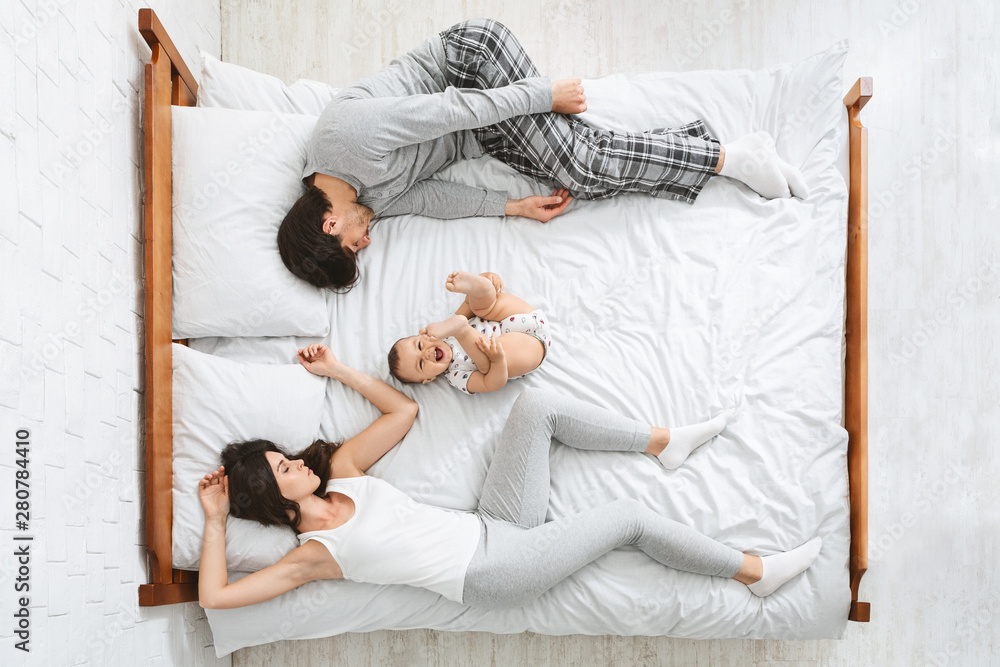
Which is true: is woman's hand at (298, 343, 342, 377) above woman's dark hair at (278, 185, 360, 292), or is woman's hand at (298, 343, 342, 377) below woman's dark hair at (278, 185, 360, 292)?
below

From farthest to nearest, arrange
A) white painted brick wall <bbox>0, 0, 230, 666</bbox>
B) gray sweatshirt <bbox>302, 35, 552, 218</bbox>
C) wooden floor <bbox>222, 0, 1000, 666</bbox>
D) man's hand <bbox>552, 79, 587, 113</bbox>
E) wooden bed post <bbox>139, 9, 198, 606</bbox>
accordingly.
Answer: wooden floor <bbox>222, 0, 1000, 666</bbox> < man's hand <bbox>552, 79, 587, 113</bbox> < gray sweatshirt <bbox>302, 35, 552, 218</bbox> < wooden bed post <bbox>139, 9, 198, 606</bbox> < white painted brick wall <bbox>0, 0, 230, 666</bbox>

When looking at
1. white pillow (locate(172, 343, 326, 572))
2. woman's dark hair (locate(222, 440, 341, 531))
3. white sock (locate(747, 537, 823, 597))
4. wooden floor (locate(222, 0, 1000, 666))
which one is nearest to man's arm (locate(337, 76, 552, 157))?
wooden floor (locate(222, 0, 1000, 666))

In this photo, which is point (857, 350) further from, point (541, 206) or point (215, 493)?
point (215, 493)

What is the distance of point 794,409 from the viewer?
1.67 meters

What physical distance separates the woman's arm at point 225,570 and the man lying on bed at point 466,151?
2.00 feet

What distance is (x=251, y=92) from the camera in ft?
→ 5.91

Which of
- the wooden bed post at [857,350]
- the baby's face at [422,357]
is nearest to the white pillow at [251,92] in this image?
the baby's face at [422,357]

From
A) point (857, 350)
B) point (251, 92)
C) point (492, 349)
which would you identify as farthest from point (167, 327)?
point (857, 350)

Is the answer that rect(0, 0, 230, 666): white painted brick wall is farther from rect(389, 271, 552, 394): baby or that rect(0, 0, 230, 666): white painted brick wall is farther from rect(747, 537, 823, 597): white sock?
rect(747, 537, 823, 597): white sock

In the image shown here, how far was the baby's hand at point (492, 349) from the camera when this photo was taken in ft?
5.09

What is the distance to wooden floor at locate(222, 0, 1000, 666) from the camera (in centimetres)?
187

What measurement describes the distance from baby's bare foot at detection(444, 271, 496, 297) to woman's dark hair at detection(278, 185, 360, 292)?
315 millimetres

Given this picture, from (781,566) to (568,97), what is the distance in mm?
1373

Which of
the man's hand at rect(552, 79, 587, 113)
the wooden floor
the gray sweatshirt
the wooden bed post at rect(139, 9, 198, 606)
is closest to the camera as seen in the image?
the wooden bed post at rect(139, 9, 198, 606)
